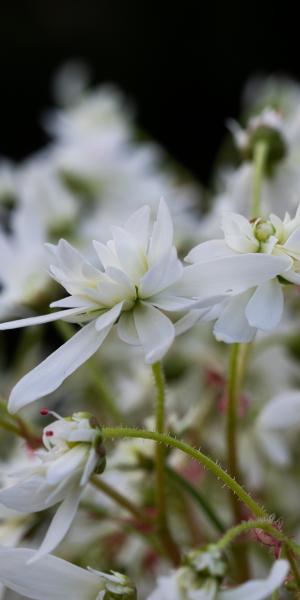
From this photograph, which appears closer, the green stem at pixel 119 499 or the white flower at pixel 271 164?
the green stem at pixel 119 499

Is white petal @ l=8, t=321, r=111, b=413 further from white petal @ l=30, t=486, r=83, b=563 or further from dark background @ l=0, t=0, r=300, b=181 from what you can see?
dark background @ l=0, t=0, r=300, b=181

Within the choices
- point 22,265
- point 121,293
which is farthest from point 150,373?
point 121,293

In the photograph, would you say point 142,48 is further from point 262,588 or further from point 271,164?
point 262,588

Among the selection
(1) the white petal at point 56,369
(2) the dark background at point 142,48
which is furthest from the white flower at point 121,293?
(2) the dark background at point 142,48

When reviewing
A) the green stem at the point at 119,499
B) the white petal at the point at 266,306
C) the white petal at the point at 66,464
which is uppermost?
the white petal at the point at 266,306

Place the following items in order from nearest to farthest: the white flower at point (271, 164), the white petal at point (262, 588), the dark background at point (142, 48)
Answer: the white petal at point (262, 588) → the white flower at point (271, 164) → the dark background at point (142, 48)

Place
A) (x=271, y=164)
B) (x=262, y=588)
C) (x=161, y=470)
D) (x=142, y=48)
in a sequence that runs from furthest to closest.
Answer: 1. (x=142, y=48)
2. (x=271, y=164)
3. (x=161, y=470)
4. (x=262, y=588)

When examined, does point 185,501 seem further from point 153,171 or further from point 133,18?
point 133,18

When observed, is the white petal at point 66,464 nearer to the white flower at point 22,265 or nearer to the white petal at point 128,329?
the white petal at point 128,329
